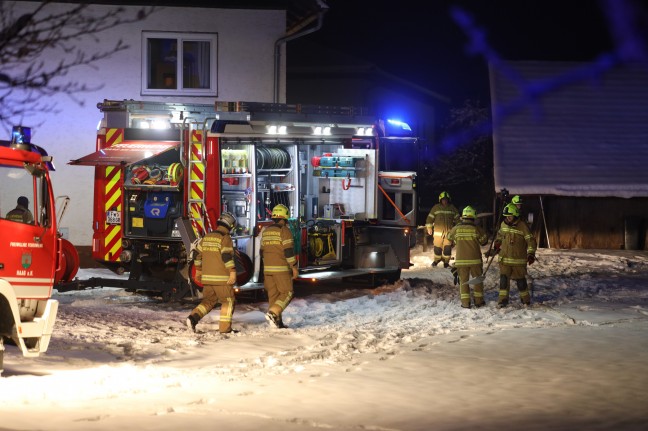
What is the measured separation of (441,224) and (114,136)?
8005 mm

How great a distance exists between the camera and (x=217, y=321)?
14562 millimetres

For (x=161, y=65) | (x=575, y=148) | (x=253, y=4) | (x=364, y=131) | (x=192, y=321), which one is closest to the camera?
(x=192, y=321)

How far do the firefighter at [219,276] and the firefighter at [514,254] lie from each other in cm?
454

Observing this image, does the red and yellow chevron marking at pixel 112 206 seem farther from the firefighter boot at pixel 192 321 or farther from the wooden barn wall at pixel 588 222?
the wooden barn wall at pixel 588 222

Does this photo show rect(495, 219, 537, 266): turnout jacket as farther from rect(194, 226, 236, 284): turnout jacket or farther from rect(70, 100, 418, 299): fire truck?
rect(194, 226, 236, 284): turnout jacket

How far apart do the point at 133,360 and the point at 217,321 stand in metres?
3.40

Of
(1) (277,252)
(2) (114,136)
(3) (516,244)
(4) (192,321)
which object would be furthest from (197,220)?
(3) (516,244)

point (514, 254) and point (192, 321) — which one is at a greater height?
point (514, 254)

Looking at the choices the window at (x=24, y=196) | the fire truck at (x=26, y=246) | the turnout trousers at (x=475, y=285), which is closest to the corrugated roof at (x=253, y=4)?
the turnout trousers at (x=475, y=285)

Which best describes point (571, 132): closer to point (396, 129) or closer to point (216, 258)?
point (396, 129)

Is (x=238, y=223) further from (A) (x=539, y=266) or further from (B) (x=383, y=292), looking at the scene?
(A) (x=539, y=266)

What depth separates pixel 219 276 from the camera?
13.4 m

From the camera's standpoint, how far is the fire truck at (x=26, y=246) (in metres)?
9.77

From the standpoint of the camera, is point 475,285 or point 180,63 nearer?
point 475,285
